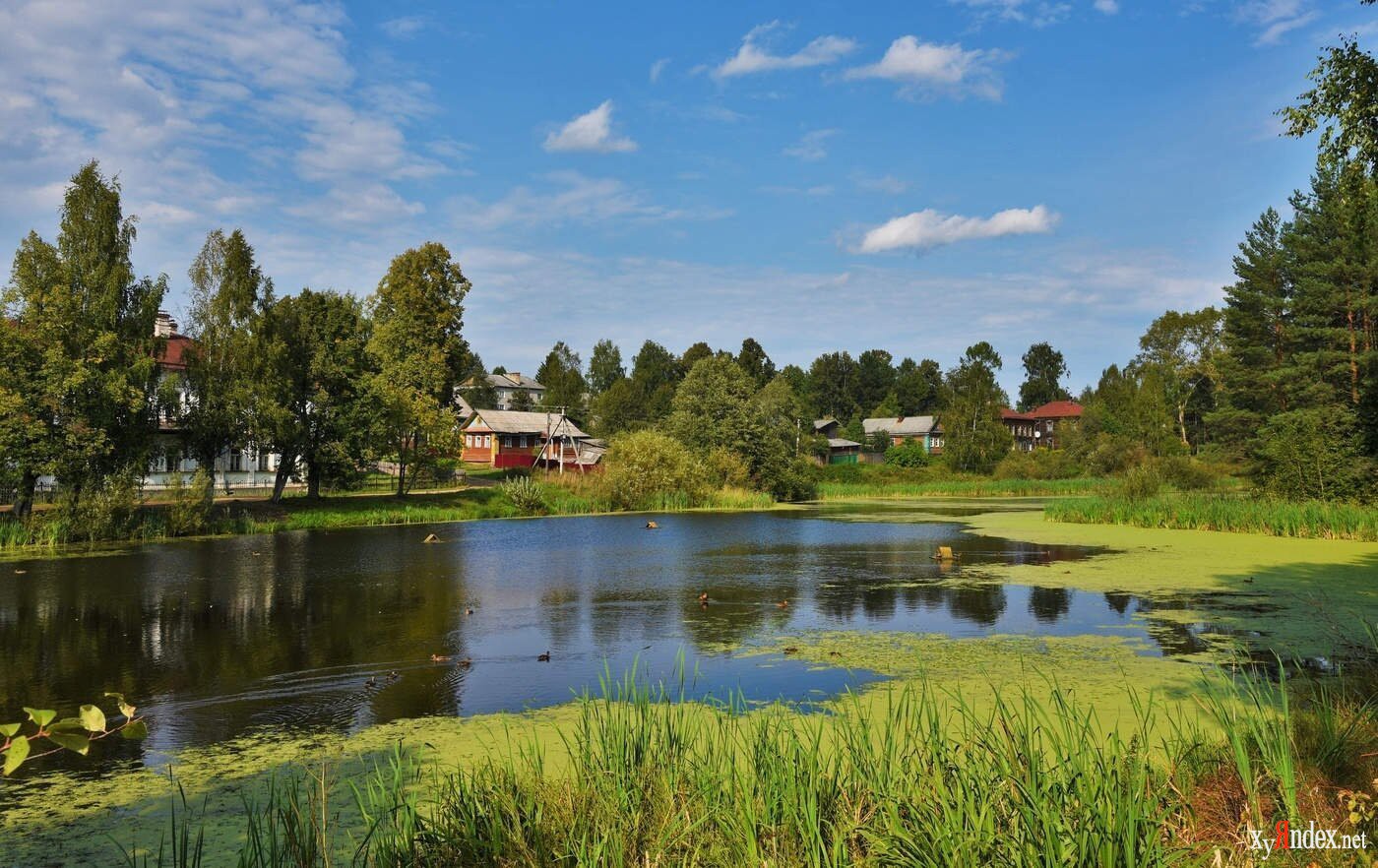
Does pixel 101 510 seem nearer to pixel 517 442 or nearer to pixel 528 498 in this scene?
pixel 528 498

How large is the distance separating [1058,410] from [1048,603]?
110279 millimetres

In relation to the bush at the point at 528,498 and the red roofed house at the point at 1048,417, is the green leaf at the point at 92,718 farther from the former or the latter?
the red roofed house at the point at 1048,417

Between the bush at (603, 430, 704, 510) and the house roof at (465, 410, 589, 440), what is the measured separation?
24.1 metres

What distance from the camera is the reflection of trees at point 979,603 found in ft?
45.1

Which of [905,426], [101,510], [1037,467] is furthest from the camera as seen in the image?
[905,426]

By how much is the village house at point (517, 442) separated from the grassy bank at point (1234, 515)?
40957mm

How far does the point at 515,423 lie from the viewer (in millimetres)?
69812

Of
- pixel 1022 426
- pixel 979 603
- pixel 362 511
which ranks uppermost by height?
pixel 1022 426

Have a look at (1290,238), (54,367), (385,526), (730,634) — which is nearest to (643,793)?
(730,634)

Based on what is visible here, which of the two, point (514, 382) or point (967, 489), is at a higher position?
point (514, 382)

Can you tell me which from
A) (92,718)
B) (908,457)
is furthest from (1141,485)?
(908,457)

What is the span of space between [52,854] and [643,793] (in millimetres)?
3700

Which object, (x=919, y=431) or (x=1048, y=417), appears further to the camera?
(x=1048, y=417)

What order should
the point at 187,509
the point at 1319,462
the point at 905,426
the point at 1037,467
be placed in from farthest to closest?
1. the point at 905,426
2. the point at 1037,467
3. the point at 187,509
4. the point at 1319,462
